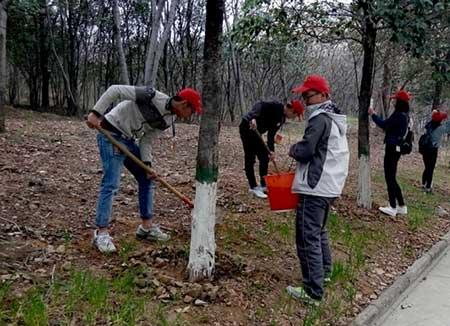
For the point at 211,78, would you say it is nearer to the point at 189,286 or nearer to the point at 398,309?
the point at 189,286

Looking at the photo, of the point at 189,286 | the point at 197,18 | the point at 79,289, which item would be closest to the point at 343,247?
the point at 189,286

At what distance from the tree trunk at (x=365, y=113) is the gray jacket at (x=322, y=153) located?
10.2 feet

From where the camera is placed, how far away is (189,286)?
12.1 feet

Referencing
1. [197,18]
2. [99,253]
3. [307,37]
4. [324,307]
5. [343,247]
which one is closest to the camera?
[324,307]

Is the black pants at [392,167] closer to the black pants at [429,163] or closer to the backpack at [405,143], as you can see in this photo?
the backpack at [405,143]

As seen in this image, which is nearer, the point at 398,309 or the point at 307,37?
the point at 398,309

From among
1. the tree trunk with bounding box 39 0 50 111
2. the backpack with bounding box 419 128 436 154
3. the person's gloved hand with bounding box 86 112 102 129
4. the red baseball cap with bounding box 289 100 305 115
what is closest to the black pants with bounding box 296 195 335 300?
the person's gloved hand with bounding box 86 112 102 129

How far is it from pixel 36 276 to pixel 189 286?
1.08 meters

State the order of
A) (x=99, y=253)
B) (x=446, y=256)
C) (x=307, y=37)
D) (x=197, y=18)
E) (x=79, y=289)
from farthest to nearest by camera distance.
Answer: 1. (x=197, y=18)
2. (x=307, y=37)
3. (x=446, y=256)
4. (x=99, y=253)
5. (x=79, y=289)

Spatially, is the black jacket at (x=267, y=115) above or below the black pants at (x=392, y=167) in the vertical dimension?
above

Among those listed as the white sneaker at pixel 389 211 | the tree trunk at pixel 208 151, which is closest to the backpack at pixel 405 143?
the white sneaker at pixel 389 211

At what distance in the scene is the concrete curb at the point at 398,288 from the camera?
4.02 m

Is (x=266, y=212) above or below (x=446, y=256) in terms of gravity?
above

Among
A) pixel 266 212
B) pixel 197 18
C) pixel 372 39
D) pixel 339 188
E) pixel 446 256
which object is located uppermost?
pixel 197 18
